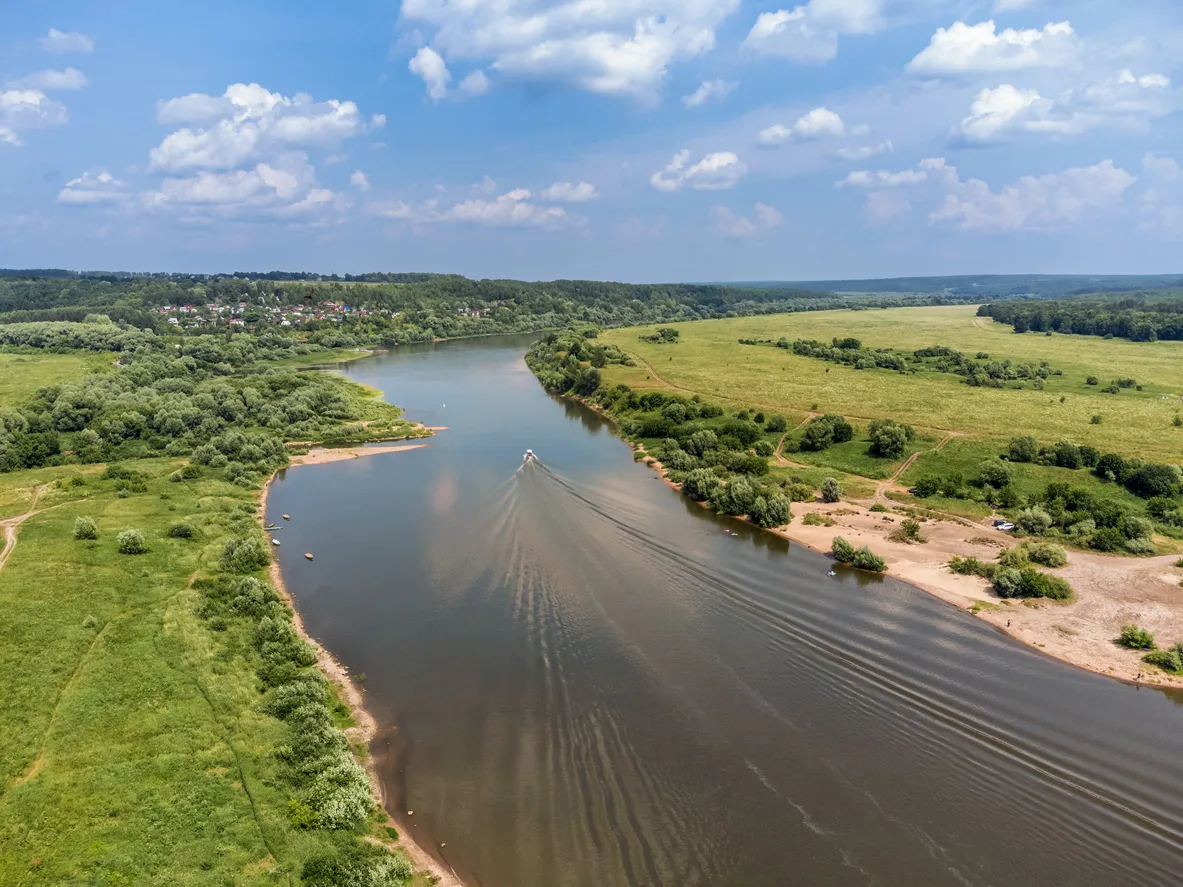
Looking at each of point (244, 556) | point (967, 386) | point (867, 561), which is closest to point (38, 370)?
point (244, 556)

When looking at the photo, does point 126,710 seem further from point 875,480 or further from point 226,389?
point 226,389

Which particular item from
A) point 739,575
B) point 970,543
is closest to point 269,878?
point 739,575

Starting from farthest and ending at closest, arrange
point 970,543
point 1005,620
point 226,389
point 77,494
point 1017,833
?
point 226,389 → point 77,494 → point 970,543 → point 1005,620 → point 1017,833

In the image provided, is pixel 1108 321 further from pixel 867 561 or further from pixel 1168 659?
pixel 1168 659

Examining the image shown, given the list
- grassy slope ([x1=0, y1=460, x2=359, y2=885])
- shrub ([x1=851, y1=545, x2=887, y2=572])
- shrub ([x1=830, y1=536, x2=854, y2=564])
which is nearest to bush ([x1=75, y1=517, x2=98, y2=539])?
grassy slope ([x1=0, y1=460, x2=359, y2=885])

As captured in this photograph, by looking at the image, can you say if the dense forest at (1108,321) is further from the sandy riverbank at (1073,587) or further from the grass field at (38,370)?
the grass field at (38,370)

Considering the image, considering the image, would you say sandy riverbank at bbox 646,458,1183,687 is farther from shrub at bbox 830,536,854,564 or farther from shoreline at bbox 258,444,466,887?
shoreline at bbox 258,444,466,887
